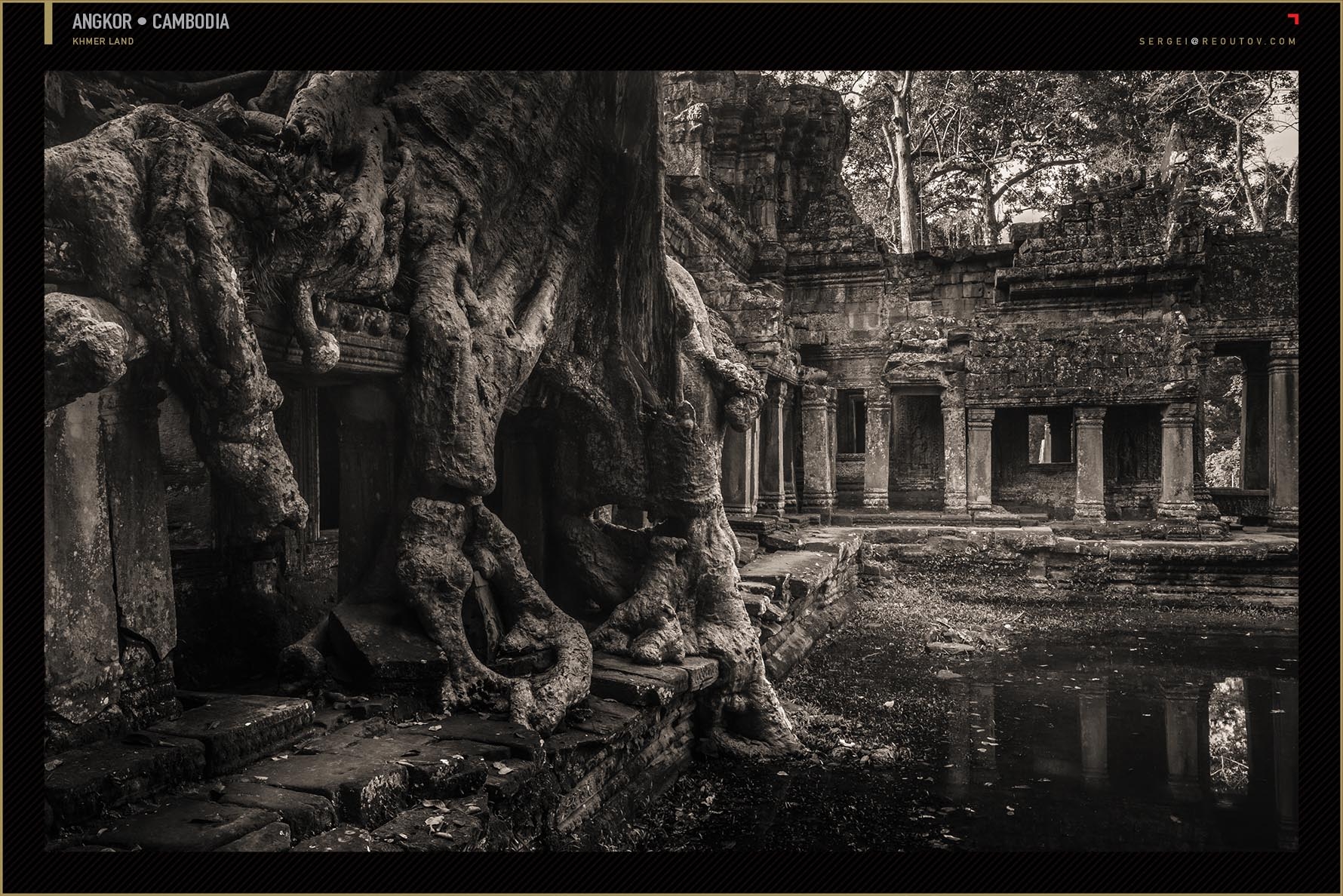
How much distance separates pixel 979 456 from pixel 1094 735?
7.33 meters

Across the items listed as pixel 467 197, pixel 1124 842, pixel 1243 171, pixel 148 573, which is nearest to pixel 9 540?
pixel 148 573

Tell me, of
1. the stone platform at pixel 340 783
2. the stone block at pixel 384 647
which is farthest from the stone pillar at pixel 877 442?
the stone block at pixel 384 647

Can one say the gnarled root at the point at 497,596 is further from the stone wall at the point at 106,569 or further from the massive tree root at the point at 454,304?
the stone wall at the point at 106,569

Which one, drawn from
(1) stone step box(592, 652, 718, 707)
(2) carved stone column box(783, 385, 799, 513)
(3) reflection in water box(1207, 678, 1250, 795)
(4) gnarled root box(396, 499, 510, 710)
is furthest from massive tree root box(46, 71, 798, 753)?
(2) carved stone column box(783, 385, 799, 513)

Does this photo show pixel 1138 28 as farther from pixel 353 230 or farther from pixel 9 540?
pixel 9 540

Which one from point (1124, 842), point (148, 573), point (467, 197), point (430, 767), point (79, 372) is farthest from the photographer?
point (467, 197)

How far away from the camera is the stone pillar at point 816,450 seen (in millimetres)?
13375

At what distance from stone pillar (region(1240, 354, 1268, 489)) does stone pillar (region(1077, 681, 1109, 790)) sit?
11471 mm

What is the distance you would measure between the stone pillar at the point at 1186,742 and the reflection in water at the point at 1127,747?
1cm

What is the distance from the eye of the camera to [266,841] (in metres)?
2.67

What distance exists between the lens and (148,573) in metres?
3.59

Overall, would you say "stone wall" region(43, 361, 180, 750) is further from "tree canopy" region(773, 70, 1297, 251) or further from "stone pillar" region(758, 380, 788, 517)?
"tree canopy" region(773, 70, 1297, 251)

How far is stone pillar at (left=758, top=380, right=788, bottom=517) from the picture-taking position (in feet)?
39.3

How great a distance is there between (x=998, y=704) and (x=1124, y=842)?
2.31m
